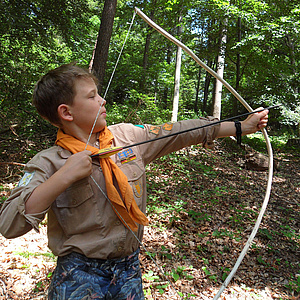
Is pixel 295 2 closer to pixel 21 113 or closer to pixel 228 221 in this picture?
pixel 228 221

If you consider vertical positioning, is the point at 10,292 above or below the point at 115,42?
below

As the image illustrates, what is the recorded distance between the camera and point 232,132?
1380mm

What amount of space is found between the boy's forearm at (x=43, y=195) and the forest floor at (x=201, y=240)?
78cm

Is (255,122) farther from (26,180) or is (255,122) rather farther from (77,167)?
(26,180)

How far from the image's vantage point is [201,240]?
10.9 ft

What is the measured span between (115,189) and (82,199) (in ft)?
0.49

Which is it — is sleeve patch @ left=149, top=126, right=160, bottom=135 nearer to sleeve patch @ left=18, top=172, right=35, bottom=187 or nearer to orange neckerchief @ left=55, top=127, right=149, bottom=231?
orange neckerchief @ left=55, top=127, right=149, bottom=231

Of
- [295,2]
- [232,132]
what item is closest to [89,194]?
[232,132]

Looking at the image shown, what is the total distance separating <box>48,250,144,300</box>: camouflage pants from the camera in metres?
1.05

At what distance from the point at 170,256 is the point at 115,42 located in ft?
31.8

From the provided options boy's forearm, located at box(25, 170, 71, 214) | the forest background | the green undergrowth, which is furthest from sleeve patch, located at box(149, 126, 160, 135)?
the green undergrowth

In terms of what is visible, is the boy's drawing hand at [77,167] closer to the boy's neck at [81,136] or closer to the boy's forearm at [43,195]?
the boy's forearm at [43,195]

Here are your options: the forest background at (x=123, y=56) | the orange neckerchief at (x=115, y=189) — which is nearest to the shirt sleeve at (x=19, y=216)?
the orange neckerchief at (x=115, y=189)

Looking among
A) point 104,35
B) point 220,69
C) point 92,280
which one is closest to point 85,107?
point 92,280
